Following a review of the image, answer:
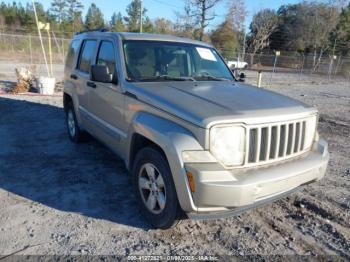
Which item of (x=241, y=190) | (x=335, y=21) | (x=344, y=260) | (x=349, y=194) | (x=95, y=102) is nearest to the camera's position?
(x=241, y=190)

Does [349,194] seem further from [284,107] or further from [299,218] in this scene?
[284,107]

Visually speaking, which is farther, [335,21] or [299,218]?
[335,21]

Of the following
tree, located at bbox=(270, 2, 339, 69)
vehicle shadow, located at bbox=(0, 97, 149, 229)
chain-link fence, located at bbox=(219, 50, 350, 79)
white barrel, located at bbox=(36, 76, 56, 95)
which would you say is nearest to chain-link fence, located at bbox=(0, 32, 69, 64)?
chain-link fence, located at bbox=(219, 50, 350, 79)

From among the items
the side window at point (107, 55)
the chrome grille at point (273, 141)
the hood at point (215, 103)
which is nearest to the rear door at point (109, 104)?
the side window at point (107, 55)

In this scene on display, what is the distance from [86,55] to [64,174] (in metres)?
1.96

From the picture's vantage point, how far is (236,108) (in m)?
3.18

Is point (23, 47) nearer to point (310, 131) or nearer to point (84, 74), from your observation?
point (84, 74)

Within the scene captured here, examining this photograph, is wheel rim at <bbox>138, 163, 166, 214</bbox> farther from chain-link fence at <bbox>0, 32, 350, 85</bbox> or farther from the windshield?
chain-link fence at <bbox>0, 32, 350, 85</bbox>

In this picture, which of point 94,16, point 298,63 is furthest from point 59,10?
point 298,63

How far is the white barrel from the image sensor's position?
11305mm

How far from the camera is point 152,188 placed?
3.50 meters

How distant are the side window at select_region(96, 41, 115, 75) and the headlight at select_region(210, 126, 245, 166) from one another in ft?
6.44

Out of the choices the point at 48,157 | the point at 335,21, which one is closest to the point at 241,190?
the point at 48,157

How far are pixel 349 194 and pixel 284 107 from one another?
1.98 m
